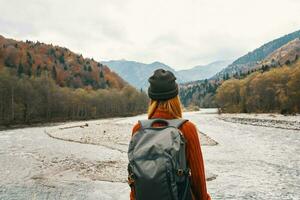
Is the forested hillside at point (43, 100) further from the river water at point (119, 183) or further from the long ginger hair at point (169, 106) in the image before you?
the long ginger hair at point (169, 106)

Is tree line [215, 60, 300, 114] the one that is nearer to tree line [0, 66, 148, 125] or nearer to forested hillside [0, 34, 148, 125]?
forested hillside [0, 34, 148, 125]

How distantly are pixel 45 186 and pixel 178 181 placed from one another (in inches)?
568

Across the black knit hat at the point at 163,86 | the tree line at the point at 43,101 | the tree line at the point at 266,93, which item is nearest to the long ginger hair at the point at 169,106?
the black knit hat at the point at 163,86

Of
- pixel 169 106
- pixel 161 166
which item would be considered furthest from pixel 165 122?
pixel 161 166

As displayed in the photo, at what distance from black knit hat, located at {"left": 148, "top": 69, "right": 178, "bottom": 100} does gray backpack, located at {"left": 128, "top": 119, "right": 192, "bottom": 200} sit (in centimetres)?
39

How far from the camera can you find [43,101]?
108 metres

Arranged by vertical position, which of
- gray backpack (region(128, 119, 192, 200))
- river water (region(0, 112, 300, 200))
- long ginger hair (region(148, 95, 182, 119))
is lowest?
river water (region(0, 112, 300, 200))

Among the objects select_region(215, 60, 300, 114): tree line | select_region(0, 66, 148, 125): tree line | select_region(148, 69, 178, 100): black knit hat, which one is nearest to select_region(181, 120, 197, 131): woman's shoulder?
select_region(148, 69, 178, 100): black knit hat

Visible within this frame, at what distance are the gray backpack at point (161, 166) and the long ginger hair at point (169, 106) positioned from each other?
0.25 m

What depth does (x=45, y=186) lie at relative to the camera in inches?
642

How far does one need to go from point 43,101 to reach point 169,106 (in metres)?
109

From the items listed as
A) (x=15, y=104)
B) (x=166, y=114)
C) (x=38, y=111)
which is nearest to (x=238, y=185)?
(x=166, y=114)

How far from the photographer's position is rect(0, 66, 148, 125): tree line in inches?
3553

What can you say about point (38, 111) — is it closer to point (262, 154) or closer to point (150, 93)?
point (262, 154)
